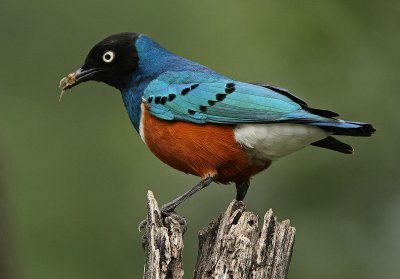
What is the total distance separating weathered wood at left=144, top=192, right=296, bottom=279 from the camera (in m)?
6.35

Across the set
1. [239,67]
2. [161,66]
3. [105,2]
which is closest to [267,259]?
[161,66]

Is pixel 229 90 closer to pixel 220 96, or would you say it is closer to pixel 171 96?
pixel 220 96

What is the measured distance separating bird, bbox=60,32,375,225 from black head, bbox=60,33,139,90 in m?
0.38

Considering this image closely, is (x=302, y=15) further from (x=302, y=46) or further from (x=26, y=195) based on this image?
(x=26, y=195)

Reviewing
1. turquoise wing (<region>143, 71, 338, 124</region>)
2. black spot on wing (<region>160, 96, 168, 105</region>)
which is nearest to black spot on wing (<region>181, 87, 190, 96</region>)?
turquoise wing (<region>143, 71, 338, 124</region>)

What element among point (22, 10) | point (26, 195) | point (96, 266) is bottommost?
point (96, 266)

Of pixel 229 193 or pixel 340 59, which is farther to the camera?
pixel 229 193

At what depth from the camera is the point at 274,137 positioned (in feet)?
26.7

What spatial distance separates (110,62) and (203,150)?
1668mm

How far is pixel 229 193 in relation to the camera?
10352mm

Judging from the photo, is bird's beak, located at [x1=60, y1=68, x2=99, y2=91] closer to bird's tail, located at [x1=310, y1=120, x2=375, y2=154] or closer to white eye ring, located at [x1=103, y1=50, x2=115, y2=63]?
white eye ring, located at [x1=103, y1=50, x2=115, y2=63]

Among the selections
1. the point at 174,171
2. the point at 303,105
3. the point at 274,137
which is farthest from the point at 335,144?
the point at 174,171

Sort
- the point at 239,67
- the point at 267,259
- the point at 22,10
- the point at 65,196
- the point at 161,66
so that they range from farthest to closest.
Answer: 1. the point at 22,10
2. the point at 65,196
3. the point at 239,67
4. the point at 161,66
5. the point at 267,259

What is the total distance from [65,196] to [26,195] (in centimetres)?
51
